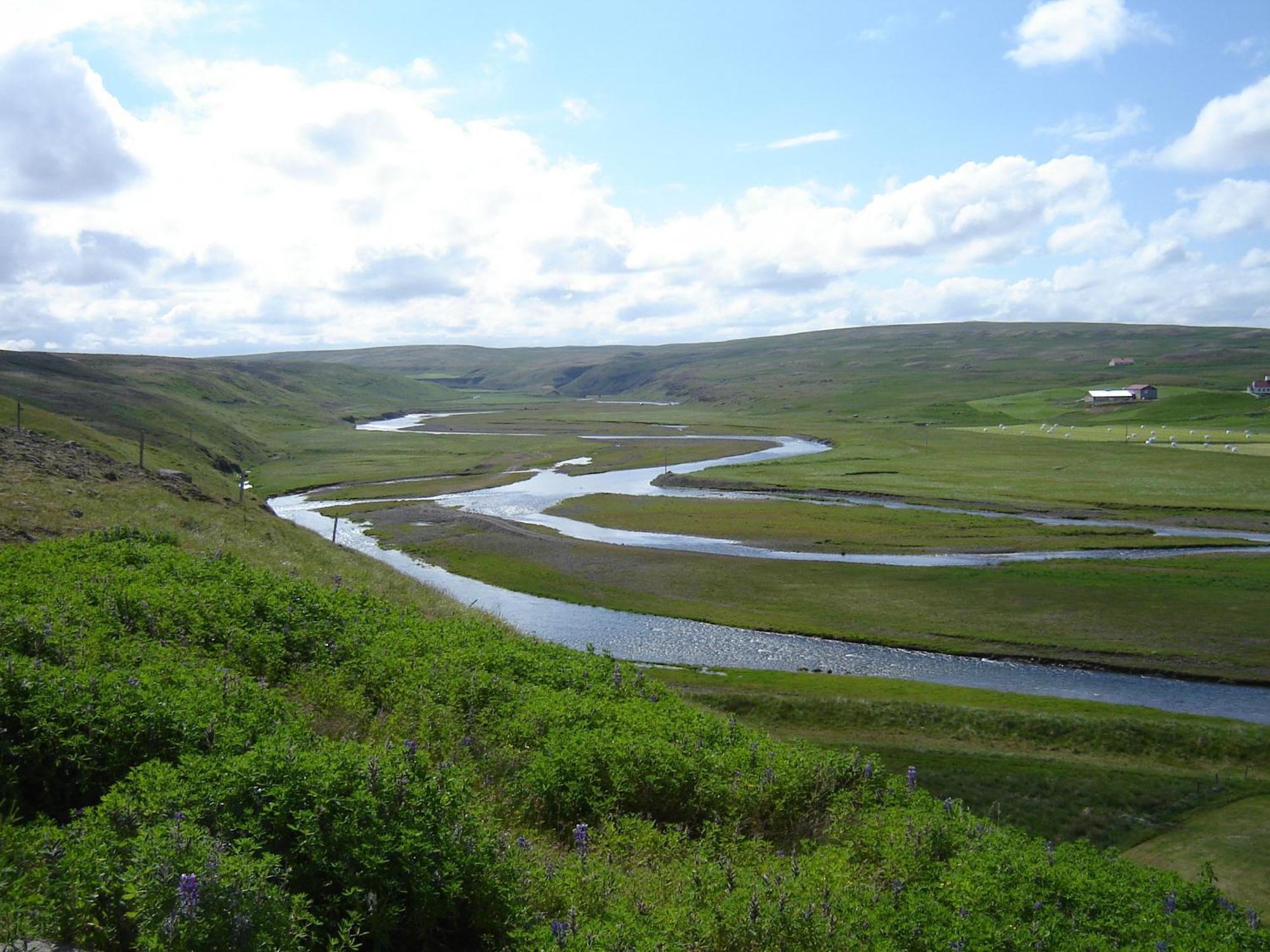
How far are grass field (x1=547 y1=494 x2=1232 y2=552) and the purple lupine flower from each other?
62852 millimetres

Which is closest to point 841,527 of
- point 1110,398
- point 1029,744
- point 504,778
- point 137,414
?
point 1029,744

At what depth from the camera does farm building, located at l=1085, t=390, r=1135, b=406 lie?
176000 millimetres

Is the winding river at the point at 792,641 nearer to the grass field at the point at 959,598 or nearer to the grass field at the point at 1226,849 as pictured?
the grass field at the point at 959,598

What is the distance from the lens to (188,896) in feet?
19.7

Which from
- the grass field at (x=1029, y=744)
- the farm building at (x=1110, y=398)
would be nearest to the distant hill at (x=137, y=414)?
the grass field at (x=1029, y=744)

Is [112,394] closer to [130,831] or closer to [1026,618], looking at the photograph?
[1026,618]

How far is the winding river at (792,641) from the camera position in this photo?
37.0 m

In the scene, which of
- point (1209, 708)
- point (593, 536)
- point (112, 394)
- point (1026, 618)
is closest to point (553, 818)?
point (1209, 708)

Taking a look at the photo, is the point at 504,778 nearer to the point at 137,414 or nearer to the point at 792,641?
the point at 792,641

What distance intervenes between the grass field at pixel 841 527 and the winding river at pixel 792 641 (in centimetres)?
201

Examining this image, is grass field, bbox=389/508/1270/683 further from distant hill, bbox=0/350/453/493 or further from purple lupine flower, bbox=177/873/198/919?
purple lupine flower, bbox=177/873/198/919

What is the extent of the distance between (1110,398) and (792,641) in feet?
530

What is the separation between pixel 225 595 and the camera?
52.6 ft

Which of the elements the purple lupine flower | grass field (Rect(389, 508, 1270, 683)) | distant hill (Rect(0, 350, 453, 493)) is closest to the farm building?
grass field (Rect(389, 508, 1270, 683))
